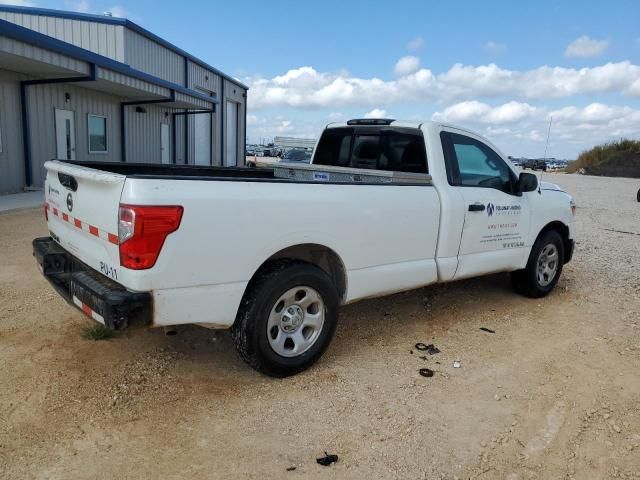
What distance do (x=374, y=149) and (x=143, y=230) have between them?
9.99 feet

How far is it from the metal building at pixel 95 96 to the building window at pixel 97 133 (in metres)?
0.03

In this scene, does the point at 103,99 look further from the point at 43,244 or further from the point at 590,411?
the point at 590,411

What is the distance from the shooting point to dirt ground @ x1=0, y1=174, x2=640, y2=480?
2777mm

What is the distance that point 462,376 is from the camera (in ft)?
12.8

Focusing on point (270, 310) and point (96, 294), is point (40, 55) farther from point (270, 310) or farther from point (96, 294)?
point (270, 310)

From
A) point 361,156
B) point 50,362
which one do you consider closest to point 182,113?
point 361,156

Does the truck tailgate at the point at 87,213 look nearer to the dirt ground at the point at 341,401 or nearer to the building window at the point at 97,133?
the dirt ground at the point at 341,401

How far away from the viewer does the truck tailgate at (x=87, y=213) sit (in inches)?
116

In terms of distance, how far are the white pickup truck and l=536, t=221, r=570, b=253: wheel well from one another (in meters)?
0.29

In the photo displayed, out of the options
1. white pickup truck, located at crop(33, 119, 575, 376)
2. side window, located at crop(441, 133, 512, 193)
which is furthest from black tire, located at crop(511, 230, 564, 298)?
side window, located at crop(441, 133, 512, 193)

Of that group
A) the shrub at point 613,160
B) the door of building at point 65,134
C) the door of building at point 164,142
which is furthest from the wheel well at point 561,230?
the shrub at point 613,160

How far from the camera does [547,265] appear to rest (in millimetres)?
5984


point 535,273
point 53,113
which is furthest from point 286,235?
point 53,113

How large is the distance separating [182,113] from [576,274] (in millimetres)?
18812
